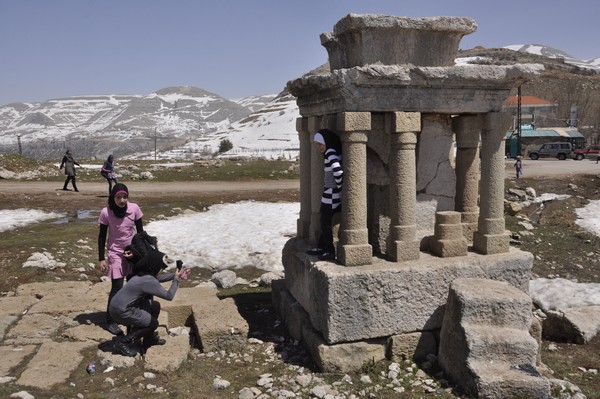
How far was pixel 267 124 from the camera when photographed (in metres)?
94.0

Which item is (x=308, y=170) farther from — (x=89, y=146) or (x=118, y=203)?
(x=89, y=146)

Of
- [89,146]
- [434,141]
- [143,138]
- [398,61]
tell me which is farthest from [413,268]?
[143,138]

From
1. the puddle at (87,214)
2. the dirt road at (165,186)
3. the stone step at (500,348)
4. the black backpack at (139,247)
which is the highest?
the black backpack at (139,247)

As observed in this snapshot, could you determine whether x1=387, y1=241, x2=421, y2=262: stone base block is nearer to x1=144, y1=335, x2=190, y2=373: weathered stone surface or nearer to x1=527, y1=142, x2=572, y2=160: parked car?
x1=144, y1=335, x2=190, y2=373: weathered stone surface

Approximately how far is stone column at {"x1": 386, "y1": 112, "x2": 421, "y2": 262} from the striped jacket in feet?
2.14

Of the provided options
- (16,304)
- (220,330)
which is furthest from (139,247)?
(16,304)

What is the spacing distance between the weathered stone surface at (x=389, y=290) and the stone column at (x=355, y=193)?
169 millimetres

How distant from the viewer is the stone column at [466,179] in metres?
6.63

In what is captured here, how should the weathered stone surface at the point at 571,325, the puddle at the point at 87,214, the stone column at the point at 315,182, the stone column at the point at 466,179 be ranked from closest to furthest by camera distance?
1. the weathered stone surface at the point at 571,325
2. the stone column at the point at 315,182
3. the stone column at the point at 466,179
4. the puddle at the point at 87,214

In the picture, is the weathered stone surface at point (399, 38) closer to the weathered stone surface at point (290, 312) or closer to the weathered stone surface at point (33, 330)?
the weathered stone surface at point (290, 312)

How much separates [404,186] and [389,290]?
1.22 metres

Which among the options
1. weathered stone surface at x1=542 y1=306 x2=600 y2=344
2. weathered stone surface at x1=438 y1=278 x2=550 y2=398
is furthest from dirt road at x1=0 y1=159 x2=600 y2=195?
weathered stone surface at x1=438 y1=278 x2=550 y2=398

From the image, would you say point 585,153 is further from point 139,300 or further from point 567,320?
point 139,300

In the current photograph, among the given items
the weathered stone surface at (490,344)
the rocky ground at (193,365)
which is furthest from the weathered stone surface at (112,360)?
the weathered stone surface at (490,344)
